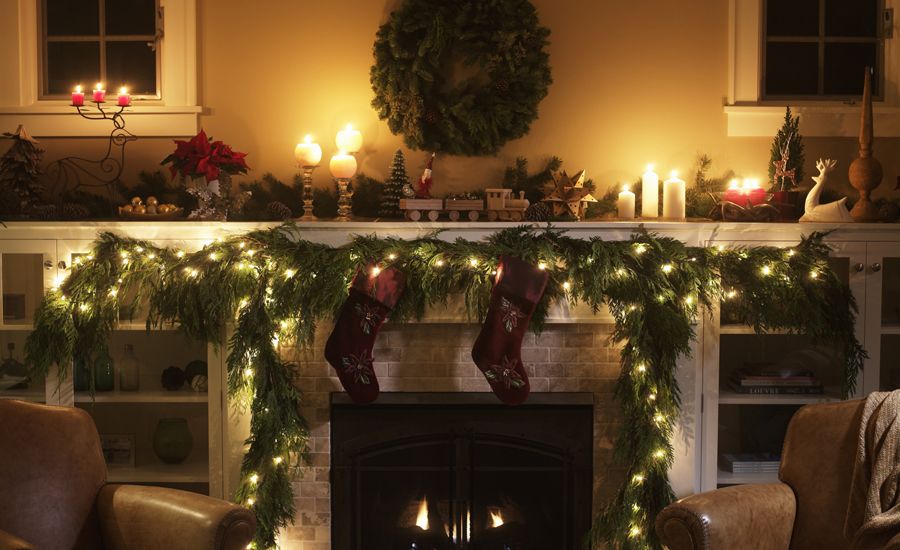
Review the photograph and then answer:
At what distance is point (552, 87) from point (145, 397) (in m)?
2.04

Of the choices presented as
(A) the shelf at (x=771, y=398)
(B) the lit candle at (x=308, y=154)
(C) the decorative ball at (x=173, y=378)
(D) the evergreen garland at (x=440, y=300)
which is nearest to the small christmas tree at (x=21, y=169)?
(D) the evergreen garland at (x=440, y=300)

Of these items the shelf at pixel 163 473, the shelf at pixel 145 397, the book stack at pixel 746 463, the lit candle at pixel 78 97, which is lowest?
the shelf at pixel 163 473

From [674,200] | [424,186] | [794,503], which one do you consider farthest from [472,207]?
[794,503]

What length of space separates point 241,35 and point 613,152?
1.62 metres

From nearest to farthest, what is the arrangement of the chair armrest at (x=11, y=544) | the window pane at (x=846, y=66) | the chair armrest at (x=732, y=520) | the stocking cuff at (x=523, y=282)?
the chair armrest at (x=11, y=544)
the chair armrest at (x=732, y=520)
the stocking cuff at (x=523, y=282)
the window pane at (x=846, y=66)

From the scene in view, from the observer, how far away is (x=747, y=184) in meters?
3.76

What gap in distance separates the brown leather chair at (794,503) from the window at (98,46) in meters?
2.73

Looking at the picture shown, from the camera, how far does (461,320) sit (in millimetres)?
3422

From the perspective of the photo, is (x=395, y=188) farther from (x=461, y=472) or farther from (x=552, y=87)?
(x=461, y=472)

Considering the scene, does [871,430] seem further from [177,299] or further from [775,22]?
[177,299]

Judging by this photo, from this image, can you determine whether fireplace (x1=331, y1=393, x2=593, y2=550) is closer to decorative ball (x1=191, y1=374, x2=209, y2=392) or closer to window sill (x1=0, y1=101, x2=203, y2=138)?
decorative ball (x1=191, y1=374, x2=209, y2=392)

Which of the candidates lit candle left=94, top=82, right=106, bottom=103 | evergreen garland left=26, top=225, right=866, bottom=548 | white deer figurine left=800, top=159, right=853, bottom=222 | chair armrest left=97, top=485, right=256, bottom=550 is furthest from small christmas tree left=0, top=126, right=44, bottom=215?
white deer figurine left=800, top=159, right=853, bottom=222

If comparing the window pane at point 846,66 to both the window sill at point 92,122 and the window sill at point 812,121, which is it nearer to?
the window sill at point 812,121

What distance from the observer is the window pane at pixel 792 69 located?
13.0ft
